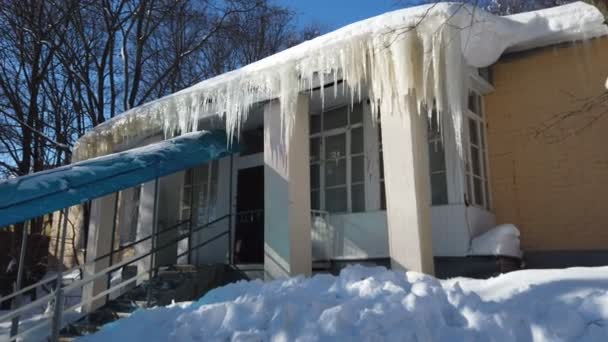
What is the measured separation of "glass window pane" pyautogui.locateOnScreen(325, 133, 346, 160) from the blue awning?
1.79 metres

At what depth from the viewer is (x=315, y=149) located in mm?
8703

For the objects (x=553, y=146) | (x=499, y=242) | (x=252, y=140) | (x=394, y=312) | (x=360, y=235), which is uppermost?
(x=252, y=140)

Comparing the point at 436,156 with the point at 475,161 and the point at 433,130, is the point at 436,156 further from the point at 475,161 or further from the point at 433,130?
the point at 475,161

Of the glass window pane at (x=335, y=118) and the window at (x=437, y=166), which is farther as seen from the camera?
the glass window pane at (x=335, y=118)

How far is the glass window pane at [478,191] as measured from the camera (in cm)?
709

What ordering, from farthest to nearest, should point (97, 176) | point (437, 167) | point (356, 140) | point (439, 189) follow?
point (356, 140)
point (437, 167)
point (439, 189)
point (97, 176)

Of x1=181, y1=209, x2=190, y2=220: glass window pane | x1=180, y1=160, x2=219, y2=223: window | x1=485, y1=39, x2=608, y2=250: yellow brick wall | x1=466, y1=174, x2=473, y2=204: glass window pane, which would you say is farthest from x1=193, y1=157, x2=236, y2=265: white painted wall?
x1=485, y1=39, x2=608, y2=250: yellow brick wall

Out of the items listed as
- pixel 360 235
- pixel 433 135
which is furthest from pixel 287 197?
pixel 433 135

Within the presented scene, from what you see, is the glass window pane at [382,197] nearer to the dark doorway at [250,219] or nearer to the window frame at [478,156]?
the window frame at [478,156]

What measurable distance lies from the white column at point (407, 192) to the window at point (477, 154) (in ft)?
4.54

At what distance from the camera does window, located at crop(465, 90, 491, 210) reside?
7.05 m

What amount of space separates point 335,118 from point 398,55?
2.92m

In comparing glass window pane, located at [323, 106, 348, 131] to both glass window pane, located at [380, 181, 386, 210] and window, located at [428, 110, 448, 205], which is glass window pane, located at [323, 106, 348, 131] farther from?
window, located at [428, 110, 448, 205]

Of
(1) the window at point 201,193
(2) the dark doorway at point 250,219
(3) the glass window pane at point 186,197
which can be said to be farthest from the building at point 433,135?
(3) the glass window pane at point 186,197
